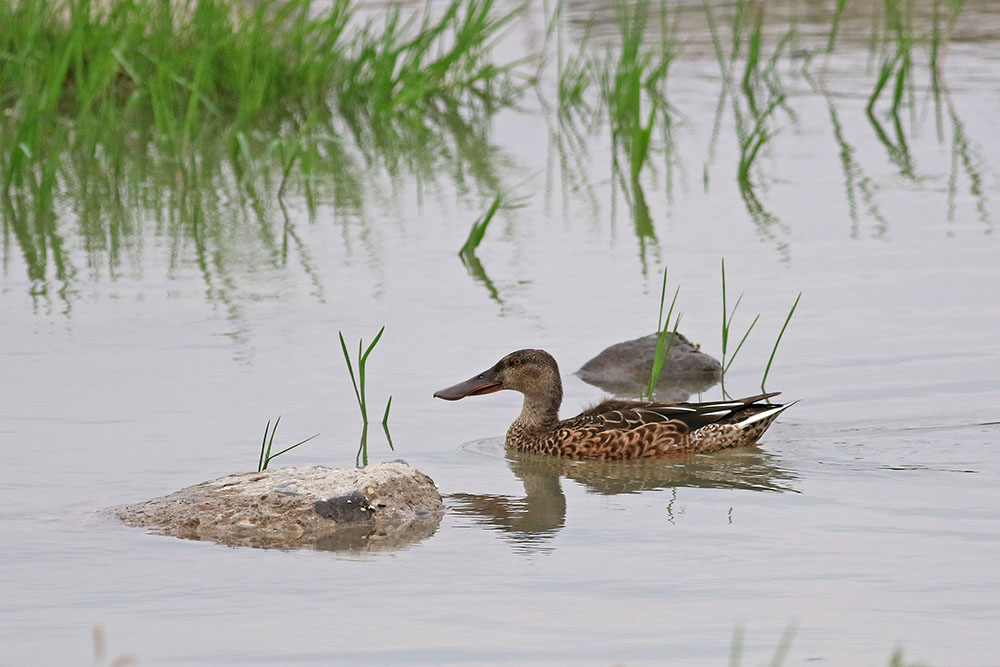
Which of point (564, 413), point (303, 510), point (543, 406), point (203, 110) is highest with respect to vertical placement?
point (203, 110)

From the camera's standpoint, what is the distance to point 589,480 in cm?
695

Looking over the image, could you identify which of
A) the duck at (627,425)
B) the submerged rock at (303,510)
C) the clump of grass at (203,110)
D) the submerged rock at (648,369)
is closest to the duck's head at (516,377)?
the duck at (627,425)

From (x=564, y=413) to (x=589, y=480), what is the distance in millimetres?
1123

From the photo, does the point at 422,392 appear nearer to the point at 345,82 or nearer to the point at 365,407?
the point at 365,407

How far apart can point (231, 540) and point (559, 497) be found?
1392 millimetres

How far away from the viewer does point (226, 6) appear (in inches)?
571

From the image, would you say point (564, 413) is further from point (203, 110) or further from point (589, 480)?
point (203, 110)

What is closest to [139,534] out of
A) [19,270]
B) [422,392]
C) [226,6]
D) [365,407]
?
[365,407]

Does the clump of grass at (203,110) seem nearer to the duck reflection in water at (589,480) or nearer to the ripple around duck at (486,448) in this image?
the ripple around duck at (486,448)

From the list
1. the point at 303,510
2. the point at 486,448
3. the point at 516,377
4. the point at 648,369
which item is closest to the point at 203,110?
the point at 648,369

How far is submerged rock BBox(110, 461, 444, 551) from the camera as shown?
18.9 feet

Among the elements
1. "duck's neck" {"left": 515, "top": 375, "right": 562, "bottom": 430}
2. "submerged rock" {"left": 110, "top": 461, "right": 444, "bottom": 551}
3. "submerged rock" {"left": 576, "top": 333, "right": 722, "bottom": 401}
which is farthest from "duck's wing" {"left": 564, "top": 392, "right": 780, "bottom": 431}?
"submerged rock" {"left": 110, "top": 461, "right": 444, "bottom": 551}

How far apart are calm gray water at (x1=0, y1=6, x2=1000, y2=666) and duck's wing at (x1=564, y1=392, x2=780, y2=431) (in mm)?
180

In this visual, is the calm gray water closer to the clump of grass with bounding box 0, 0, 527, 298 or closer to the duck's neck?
the duck's neck
